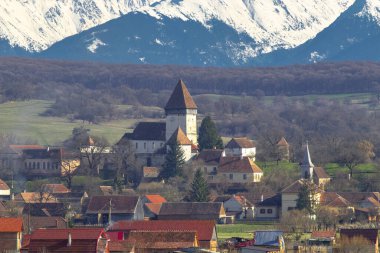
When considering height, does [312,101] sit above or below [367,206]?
above

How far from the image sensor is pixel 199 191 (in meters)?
100

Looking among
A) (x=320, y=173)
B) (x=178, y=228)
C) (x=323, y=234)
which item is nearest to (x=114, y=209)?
(x=323, y=234)

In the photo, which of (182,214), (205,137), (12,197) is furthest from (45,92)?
(182,214)

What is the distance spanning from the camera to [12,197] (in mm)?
103250

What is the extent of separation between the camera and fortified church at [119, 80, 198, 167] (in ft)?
395

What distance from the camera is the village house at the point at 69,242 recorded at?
60.0m

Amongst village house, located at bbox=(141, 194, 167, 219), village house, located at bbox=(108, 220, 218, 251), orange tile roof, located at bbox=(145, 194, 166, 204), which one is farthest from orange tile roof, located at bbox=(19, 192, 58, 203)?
village house, located at bbox=(108, 220, 218, 251)

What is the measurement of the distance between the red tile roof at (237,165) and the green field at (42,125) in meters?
26.6

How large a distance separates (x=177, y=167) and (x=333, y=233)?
39.4m

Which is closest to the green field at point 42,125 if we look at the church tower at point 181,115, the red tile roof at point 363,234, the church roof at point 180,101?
the church roof at point 180,101

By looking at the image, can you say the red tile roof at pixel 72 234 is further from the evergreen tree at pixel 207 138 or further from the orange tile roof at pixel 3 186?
the evergreen tree at pixel 207 138

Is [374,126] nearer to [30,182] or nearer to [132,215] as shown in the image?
[30,182]

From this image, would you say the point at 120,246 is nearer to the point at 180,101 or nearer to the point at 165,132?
the point at 165,132

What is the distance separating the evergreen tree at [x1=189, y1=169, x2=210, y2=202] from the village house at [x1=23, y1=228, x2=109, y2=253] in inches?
1487
